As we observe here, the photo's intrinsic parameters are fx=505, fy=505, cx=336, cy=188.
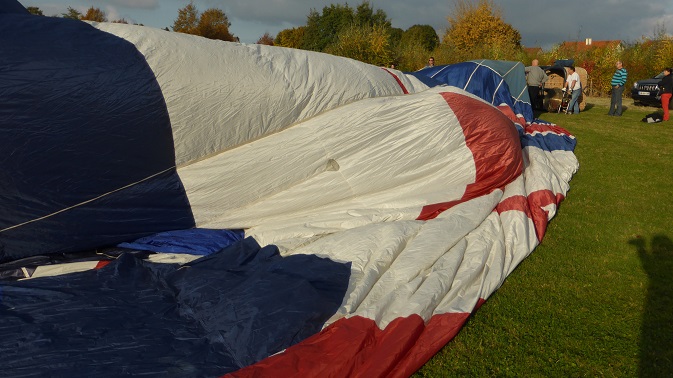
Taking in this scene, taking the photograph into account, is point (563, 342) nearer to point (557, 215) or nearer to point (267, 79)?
point (557, 215)

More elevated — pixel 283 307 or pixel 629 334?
pixel 283 307

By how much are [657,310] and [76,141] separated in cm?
393

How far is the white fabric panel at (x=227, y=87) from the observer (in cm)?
382

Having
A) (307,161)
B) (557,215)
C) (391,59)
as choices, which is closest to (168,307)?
(307,161)

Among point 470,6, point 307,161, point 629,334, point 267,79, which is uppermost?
point 470,6

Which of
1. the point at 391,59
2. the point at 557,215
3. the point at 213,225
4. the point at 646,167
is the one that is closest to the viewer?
the point at 213,225

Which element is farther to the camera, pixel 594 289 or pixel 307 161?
pixel 307 161

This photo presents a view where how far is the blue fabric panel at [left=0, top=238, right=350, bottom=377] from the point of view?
8.12 feet

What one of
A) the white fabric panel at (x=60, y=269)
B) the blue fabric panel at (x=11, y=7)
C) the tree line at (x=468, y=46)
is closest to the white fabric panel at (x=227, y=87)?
the blue fabric panel at (x=11, y=7)

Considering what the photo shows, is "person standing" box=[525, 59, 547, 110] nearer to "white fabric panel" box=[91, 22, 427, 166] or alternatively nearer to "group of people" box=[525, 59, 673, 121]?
"group of people" box=[525, 59, 673, 121]

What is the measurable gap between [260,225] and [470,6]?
2772 centimetres

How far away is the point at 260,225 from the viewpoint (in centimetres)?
410

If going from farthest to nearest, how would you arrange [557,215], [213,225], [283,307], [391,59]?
[391,59]
[557,215]
[213,225]
[283,307]

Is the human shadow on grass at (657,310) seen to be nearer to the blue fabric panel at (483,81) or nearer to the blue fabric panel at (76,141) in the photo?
the blue fabric panel at (76,141)
